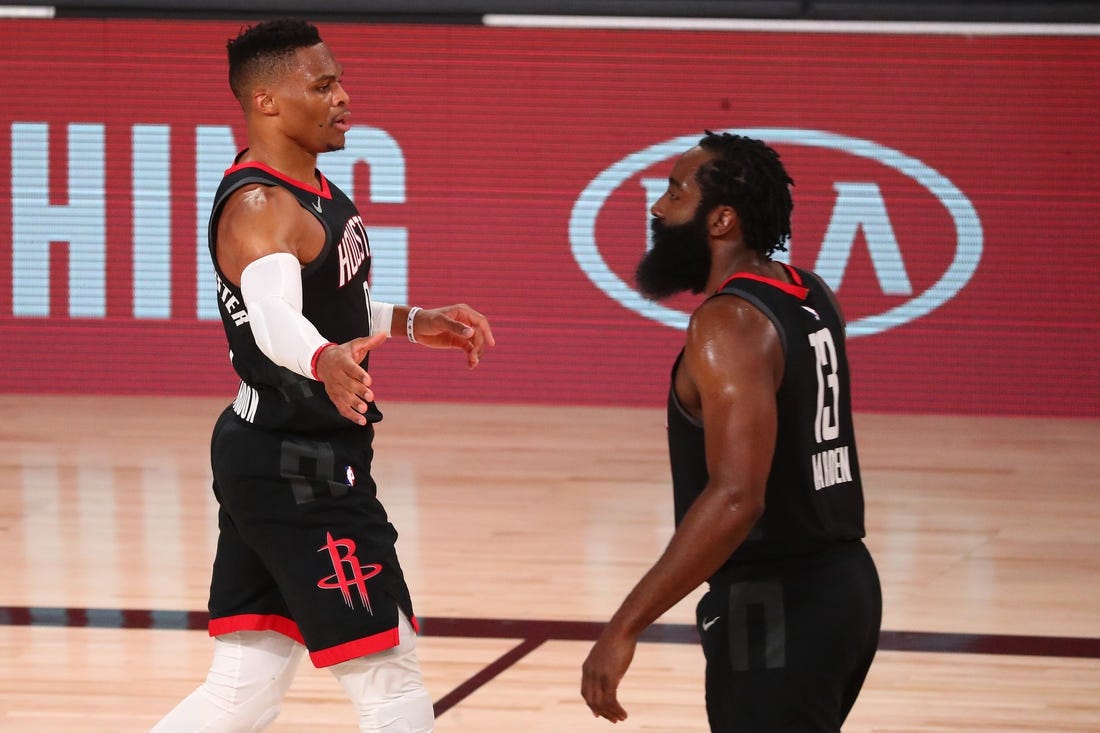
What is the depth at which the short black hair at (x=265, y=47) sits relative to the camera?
293 cm

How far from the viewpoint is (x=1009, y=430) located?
29.1 feet

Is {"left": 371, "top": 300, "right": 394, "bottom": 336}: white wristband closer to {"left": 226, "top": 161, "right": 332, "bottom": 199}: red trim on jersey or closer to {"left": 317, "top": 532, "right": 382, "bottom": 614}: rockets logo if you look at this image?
{"left": 226, "top": 161, "right": 332, "bottom": 199}: red trim on jersey

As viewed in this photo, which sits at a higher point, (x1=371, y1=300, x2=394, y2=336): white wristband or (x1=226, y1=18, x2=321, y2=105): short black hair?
(x1=226, y1=18, x2=321, y2=105): short black hair

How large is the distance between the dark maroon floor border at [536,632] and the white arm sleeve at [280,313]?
2.12 metres

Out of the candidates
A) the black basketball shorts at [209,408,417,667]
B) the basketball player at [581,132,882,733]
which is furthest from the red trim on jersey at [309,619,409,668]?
the basketball player at [581,132,882,733]

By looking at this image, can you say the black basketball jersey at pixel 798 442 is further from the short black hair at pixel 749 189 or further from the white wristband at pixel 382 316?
the white wristband at pixel 382 316

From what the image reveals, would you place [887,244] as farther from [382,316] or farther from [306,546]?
[306,546]

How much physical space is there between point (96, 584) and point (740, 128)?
5270 mm

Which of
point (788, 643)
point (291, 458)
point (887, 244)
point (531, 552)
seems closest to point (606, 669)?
point (788, 643)

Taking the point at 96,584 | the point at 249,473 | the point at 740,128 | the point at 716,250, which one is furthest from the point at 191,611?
the point at 740,128

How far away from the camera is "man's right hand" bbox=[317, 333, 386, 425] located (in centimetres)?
248

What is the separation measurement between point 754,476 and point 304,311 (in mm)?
1017

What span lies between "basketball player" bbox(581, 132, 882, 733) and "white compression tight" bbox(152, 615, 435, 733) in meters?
0.65

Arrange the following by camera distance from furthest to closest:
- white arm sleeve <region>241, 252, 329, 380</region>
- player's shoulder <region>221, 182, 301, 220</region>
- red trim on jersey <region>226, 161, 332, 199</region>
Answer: red trim on jersey <region>226, 161, 332, 199</region> → player's shoulder <region>221, 182, 301, 220</region> → white arm sleeve <region>241, 252, 329, 380</region>
